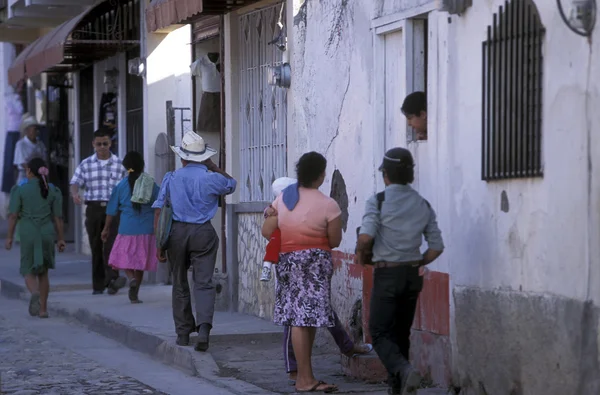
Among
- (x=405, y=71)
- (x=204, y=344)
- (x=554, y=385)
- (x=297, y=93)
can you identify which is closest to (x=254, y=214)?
(x=297, y=93)

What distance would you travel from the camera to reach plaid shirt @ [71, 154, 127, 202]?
16.0 meters

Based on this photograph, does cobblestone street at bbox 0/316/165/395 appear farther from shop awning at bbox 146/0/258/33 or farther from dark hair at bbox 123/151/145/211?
shop awning at bbox 146/0/258/33

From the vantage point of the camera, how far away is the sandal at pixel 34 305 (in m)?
14.6

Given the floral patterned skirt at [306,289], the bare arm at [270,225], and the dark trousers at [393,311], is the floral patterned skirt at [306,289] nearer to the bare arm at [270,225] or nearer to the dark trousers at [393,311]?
the bare arm at [270,225]

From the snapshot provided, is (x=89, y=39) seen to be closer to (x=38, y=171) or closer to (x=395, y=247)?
(x=38, y=171)

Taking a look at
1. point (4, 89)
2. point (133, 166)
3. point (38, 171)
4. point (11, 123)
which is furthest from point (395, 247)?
point (4, 89)

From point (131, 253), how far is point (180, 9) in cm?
309

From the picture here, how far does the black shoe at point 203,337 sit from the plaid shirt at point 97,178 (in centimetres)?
535

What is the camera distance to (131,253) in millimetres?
14828

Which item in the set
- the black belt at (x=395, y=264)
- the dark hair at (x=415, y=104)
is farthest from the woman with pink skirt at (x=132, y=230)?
the black belt at (x=395, y=264)

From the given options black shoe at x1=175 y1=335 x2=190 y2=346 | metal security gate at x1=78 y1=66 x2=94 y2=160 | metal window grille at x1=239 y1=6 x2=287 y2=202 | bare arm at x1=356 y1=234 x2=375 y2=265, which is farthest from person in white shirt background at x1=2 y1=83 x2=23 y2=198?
bare arm at x1=356 y1=234 x2=375 y2=265

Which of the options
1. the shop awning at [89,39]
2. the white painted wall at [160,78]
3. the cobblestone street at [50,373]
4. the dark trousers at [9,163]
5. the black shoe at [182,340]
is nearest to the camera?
the cobblestone street at [50,373]

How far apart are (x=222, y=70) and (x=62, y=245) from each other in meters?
2.71

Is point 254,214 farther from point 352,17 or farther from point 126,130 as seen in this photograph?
point 126,130
